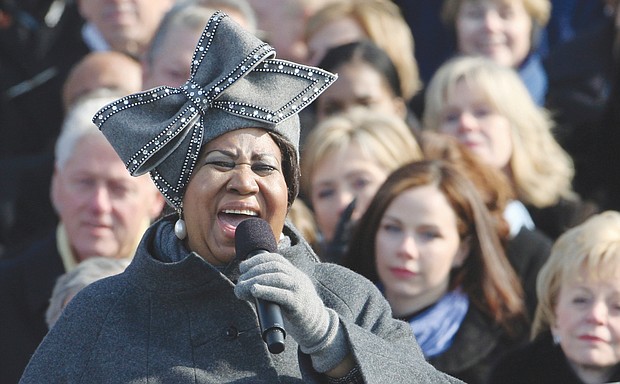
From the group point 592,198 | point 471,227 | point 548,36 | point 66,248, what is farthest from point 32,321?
point 548,36

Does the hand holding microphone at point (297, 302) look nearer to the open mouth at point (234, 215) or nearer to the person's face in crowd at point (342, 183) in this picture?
the open mouth at point (234, 215)

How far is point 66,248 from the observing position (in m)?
5.68

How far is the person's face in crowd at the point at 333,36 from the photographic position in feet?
24.7

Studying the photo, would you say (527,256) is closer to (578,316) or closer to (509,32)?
(578,316)

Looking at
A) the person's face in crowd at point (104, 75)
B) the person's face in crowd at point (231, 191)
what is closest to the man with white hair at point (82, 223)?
the person's face in crowd at point (104, 75)

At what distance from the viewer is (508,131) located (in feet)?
22.1

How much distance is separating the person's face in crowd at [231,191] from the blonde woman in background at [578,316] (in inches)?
71.2

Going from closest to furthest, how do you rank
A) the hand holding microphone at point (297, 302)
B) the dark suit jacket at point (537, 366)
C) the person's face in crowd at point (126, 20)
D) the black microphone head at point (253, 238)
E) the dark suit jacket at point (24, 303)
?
1. the hand holding microphone at point (297, 302)
2. the black microphone head at point (253, 238)
3. the dark suit jacket at point (537, 366)
4. the dark suit jacket at point (24, 303)
5. the person's face in crowd at point (126, 20)

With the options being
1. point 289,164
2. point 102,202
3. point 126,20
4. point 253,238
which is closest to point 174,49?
point 126,20

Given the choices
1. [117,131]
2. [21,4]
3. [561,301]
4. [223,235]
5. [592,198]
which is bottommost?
[592,198]

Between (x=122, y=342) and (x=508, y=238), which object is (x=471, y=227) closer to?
(x=508, y=238)

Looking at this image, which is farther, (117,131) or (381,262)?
(381,262)

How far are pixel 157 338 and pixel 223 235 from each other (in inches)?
12.6

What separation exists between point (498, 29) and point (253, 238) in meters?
4.55
